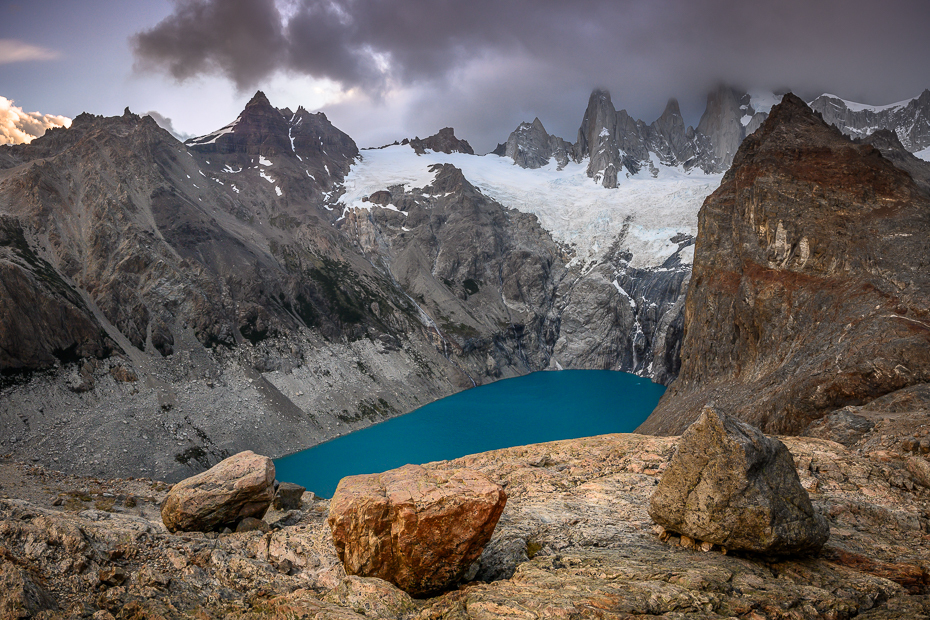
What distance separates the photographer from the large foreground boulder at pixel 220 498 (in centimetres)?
1452

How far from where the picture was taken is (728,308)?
53906 millimetres

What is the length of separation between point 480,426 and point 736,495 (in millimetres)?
71109

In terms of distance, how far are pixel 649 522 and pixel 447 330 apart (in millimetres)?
110087

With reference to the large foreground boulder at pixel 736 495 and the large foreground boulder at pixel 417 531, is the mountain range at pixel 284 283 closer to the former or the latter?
the large foreground boulder at pixel 417 531

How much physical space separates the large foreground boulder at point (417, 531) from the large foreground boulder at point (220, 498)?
6546 millimetres

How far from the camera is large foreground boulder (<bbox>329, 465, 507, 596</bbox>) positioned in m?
9.73

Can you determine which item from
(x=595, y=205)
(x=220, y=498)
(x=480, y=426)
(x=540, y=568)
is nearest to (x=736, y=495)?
(x=540, y=568)

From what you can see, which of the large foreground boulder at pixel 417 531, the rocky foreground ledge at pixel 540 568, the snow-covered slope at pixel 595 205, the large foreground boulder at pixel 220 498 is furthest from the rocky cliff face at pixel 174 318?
the large foreground boulder at pixel 417 531

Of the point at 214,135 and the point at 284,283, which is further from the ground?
the point at 214,135

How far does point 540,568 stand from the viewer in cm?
1020

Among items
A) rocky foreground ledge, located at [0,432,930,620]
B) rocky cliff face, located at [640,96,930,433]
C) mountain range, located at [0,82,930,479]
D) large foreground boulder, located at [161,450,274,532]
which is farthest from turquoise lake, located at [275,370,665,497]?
rocky foreground ledge, located at [0,432,930,620]

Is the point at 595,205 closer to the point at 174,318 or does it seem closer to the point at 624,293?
the point at 624,293

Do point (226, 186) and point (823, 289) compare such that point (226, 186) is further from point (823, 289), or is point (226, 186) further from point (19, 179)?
point (823, 289)

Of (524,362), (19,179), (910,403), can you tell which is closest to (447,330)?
(524,362)
